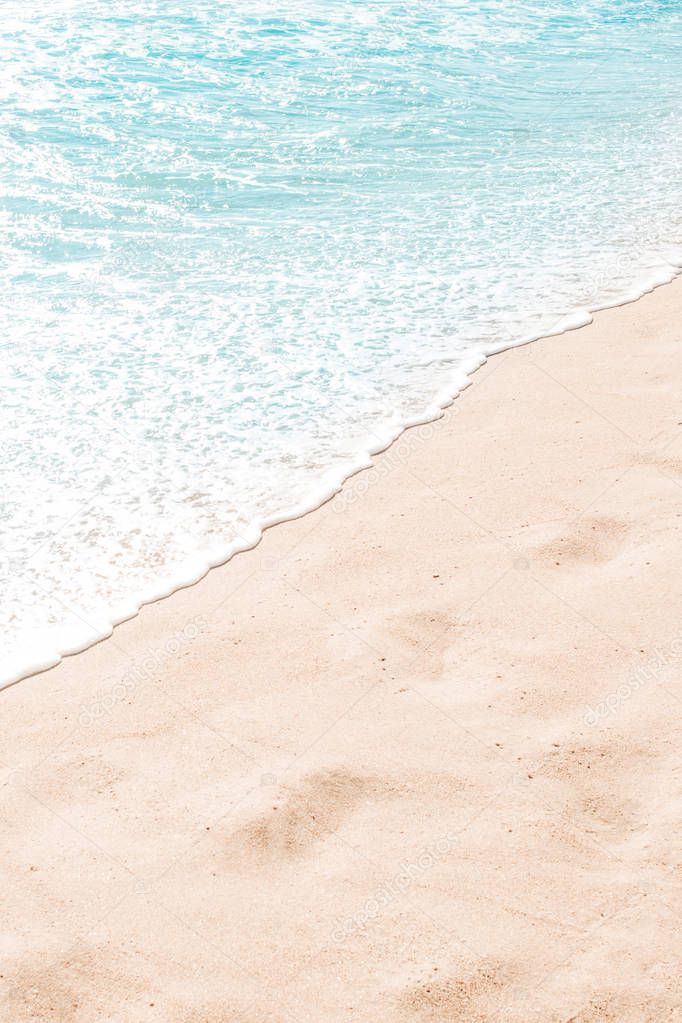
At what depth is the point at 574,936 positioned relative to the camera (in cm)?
271

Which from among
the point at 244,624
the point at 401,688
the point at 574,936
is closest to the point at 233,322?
the point at 244,624

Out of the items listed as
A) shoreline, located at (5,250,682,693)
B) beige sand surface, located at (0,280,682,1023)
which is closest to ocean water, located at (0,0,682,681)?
shoreline, located at (5,250,682,693)

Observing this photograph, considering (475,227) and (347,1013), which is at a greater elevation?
(475,227)

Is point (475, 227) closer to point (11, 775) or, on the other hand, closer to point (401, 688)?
point (401, 688)

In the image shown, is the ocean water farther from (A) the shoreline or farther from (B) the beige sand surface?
(B) the beige sand surface

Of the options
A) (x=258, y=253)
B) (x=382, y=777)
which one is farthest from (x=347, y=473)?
(x=258, y=253)

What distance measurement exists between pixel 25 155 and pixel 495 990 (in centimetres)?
873

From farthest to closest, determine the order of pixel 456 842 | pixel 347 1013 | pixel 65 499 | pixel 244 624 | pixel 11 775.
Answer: pixel 65 499
pixel 244 624
pixel 11 775
pixel 456 842
pixel 347 1013

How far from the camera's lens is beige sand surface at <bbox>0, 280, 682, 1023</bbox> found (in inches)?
106

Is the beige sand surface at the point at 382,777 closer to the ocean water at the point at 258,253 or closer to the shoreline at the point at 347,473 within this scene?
the shoreline at the point at 347,473

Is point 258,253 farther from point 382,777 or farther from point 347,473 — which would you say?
point 382,777

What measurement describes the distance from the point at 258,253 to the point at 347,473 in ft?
10.1

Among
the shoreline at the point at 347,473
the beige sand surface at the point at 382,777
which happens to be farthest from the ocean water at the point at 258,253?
the beige sand surface at the point at 382,777

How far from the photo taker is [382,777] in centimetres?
325
